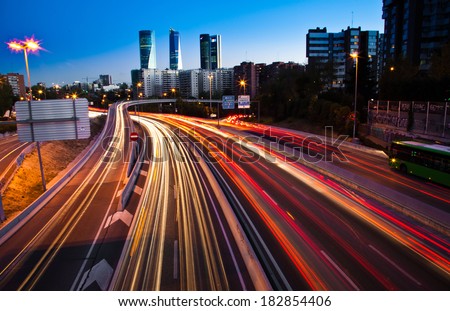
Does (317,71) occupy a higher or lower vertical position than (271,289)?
higher

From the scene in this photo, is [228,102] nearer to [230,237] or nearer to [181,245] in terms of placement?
[230,237]

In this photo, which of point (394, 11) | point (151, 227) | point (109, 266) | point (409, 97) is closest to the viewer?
point (109, 266)

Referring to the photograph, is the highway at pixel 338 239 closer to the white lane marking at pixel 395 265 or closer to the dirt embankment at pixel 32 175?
the white lane marking at pixel 395 265

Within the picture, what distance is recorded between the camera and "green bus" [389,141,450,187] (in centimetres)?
2397

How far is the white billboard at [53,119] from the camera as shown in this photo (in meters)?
18.5

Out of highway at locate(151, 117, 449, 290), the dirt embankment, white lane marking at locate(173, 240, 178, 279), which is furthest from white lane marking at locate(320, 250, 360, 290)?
the dirt embankment

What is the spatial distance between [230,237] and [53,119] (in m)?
11.5

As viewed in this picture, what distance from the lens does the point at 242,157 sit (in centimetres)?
3800

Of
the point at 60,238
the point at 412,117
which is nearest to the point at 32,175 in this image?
the point at 60,238

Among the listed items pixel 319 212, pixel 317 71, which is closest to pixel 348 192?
pixel 319 212

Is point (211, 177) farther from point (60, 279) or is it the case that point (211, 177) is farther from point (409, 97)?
point (409, 97)

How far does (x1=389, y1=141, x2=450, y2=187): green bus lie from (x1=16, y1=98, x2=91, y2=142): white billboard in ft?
76.9

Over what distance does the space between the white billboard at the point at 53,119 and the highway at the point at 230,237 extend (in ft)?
15.9

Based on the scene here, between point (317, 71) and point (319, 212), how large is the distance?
69.7 m
